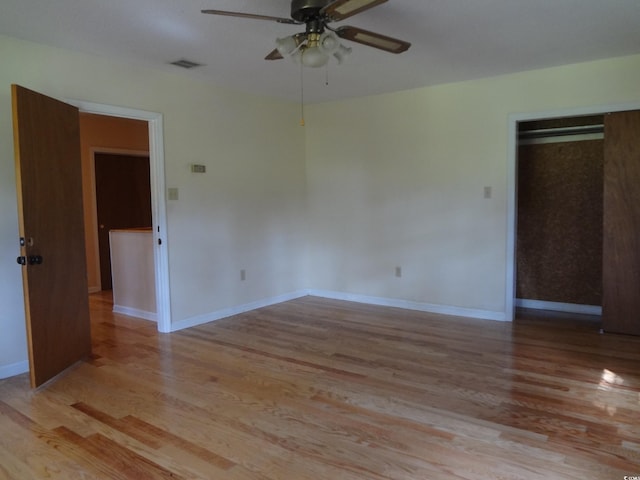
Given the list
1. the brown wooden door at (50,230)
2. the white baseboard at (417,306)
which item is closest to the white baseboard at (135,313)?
the brown wooden door at (50,230)

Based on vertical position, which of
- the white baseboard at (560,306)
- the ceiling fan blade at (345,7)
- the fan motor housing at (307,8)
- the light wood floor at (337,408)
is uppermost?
the fan motor housing at (307,8)

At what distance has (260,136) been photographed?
5.16m

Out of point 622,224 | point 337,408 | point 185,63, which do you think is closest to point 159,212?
point 185,63

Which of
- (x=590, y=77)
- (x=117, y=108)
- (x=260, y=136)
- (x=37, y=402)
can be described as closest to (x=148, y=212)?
(x=260, y=136)

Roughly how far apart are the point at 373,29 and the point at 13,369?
354 cm

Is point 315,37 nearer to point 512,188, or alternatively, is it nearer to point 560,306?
point 512,188

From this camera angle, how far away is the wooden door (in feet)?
20.6

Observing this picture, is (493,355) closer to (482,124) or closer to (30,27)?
(482,124)

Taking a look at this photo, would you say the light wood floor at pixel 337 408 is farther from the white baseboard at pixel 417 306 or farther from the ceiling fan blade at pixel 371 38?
the ceiling fan blade at pixel 371 38

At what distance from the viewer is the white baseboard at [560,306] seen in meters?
4.81

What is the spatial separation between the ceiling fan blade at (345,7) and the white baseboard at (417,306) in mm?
3430

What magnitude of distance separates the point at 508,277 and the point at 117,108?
3941 mm

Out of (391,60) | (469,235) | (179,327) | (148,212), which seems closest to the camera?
(391,60)

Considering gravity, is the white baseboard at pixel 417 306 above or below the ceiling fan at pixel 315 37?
below
